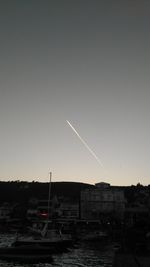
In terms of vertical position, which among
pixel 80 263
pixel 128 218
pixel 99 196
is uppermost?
pixel 99 196

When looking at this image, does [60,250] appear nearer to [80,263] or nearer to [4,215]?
[80,263]

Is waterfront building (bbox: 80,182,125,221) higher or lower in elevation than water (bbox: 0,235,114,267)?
higher

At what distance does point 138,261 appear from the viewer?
1512 inches

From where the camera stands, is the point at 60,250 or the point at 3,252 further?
the point at 60,250

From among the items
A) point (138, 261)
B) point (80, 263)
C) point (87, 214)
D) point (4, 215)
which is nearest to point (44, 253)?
point (80, 263)

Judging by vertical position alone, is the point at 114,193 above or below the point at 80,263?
above

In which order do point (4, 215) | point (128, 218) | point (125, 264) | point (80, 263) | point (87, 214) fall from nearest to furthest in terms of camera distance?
point (125, 264), point (80, 263), point (128, 218), point (87, 214), point (4, 215)

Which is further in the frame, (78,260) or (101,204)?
(101,204)

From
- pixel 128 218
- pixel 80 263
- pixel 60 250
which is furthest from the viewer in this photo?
pixel 128 218

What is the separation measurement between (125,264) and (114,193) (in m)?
146

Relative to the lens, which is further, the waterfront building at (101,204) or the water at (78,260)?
the waterfront building at (101,204)

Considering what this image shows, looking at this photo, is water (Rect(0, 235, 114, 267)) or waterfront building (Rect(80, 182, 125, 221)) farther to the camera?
waterfront building (Rect(80, 182, 125, 221))

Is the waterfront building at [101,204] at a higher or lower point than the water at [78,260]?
higher

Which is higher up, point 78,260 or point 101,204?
point 101,204
